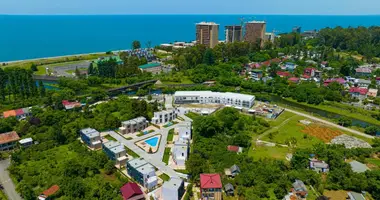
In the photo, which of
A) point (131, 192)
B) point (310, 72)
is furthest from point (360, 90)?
point (131, 192)

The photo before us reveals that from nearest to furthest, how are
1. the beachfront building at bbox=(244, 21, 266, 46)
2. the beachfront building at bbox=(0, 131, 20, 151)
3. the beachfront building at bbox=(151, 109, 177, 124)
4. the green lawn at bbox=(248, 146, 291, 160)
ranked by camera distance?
1. the green lawn at bbox=(248, 146, 291, 160)
2. the beachfront building at bbox=(0, 131, 20, 151)
3. the beachfront building at bbox=(151, 109, 177, 124)
4. the beachfront building at bbox=(244, 21, 266, 46)

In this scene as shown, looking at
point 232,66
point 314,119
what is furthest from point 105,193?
point 232,66

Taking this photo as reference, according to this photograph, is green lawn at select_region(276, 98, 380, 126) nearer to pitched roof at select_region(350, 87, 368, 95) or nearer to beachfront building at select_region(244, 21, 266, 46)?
pitched roof at select_region(350, 87, 368, 95)

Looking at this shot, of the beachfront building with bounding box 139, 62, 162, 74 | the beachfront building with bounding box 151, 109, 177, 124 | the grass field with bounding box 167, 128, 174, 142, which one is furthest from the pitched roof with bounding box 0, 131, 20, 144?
the beachfront building with bounding box 139, 62, 162, 74

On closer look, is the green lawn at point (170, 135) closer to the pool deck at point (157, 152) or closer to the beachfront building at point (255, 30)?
the pool deck at point (157, 152)

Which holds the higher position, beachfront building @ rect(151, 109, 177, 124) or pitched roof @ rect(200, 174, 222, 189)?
beachfront building @ rect(151, 109, 177, 124)

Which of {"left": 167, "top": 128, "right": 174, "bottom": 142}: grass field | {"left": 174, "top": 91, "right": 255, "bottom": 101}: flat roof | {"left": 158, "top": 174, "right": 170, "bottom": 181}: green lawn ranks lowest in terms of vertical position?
{"left": 158, "top": 174, "right": 170, "bottom": 181}: green lawn

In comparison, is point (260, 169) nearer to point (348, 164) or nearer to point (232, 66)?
→ point (348, 164)
